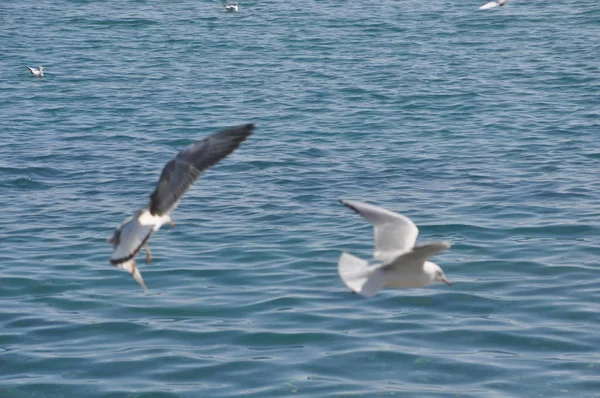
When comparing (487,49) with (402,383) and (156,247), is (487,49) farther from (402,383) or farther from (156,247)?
(402,383)

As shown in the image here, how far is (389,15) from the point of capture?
30.1m

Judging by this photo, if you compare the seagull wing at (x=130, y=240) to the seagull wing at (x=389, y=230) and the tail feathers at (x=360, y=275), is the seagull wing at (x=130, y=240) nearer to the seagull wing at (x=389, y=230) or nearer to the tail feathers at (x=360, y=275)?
the tail feathers at (x=360, y=275)

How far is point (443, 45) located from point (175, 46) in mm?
6442

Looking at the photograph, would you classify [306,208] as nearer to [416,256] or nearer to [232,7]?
[416,256]

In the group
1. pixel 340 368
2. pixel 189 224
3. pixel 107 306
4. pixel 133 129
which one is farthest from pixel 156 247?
pixel 133 129

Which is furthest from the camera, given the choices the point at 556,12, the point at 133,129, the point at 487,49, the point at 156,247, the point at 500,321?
the point at 556,12

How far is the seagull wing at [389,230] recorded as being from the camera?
A: 837cm

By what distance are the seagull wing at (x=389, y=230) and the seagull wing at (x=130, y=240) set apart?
1.50 meters

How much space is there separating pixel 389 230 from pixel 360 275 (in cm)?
77

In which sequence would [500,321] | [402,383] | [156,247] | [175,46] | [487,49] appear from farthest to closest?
[175,46], [487,49], [156,247], [500,321], [402,383]

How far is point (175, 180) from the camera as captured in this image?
28.0ft

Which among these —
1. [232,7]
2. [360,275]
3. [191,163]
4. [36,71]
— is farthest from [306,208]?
[232,7]

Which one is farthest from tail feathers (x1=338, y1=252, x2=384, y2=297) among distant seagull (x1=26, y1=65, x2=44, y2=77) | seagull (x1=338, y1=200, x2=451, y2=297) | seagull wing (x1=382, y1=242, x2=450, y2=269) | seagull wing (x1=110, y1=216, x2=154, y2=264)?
distant seagull (x1=26, y1=65, x2=44, y2=77)

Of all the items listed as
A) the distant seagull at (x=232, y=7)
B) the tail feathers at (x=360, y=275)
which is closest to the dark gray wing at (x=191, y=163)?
the tail feathers at (x=360, y=275)
